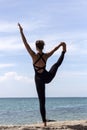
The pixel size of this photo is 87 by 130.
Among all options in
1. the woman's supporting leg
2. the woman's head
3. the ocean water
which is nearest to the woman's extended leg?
the woman's supporting leg

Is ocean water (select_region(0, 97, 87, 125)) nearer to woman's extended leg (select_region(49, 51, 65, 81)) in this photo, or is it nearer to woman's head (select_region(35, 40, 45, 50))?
woman's extended leg (select_region(49, 51, 65, 81))

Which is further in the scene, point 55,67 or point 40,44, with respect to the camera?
point 55,67

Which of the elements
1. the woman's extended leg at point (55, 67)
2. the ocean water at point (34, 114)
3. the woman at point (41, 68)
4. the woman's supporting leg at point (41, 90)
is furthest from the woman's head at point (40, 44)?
the ocean water at point (34, 114)

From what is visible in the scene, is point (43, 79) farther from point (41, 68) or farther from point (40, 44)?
point (40, 44)

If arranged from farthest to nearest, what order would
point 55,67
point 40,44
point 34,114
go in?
1. point 34,114
2. point 55,67
3. point 40,44

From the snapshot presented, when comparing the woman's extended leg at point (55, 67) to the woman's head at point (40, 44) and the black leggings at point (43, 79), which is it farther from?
the woman's head at point (40, 44)

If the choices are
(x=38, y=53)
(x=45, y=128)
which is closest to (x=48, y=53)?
(x=38, y=53)

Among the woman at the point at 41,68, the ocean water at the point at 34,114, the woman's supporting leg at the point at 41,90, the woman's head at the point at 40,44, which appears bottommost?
the ocean water at the point at 34,114

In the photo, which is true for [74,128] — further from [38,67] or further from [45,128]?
[38,67]

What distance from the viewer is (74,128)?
12156 mm

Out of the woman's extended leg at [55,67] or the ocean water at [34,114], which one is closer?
the woman's extended leg at [55,67]

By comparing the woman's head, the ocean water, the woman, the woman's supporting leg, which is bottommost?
the ocean water

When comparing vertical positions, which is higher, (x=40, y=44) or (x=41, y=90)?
(x=40, y=44)

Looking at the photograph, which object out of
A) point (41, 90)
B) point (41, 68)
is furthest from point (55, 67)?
point (41, 90)
